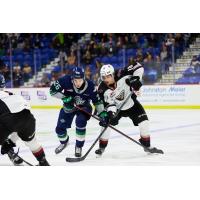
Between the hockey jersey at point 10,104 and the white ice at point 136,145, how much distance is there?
749 mm

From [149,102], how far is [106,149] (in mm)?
4028

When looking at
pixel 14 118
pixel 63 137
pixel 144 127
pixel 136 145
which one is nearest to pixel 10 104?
pixel 14 118

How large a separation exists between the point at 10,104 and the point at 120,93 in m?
1.19

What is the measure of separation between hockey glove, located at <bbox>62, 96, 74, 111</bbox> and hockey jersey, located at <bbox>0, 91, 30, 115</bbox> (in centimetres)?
57

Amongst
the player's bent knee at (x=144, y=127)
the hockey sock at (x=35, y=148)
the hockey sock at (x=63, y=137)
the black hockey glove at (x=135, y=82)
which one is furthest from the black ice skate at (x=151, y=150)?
the hockey sock at (x=35, y=148)

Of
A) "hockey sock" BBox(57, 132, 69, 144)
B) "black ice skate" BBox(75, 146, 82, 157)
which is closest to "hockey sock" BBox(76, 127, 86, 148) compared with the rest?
"black ice skate" BBox(75, 146, 82, 157)

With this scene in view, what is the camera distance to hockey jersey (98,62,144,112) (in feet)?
15.5

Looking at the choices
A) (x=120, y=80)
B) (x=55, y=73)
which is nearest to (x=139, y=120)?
(x=120, y=80)

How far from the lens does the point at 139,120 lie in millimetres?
4836

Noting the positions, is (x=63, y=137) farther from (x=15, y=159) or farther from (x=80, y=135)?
(x=15, y=159)

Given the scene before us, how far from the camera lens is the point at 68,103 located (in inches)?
182

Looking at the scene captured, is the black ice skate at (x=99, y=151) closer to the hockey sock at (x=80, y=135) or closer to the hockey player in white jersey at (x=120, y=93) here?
the hockey player in white jersey at (x=120, y=93)

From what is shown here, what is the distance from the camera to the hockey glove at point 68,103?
15.0 ft

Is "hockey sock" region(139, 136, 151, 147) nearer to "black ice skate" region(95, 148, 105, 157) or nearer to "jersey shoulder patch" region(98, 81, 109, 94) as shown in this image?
"black ice skate" region(95, 148, 105, 157)
